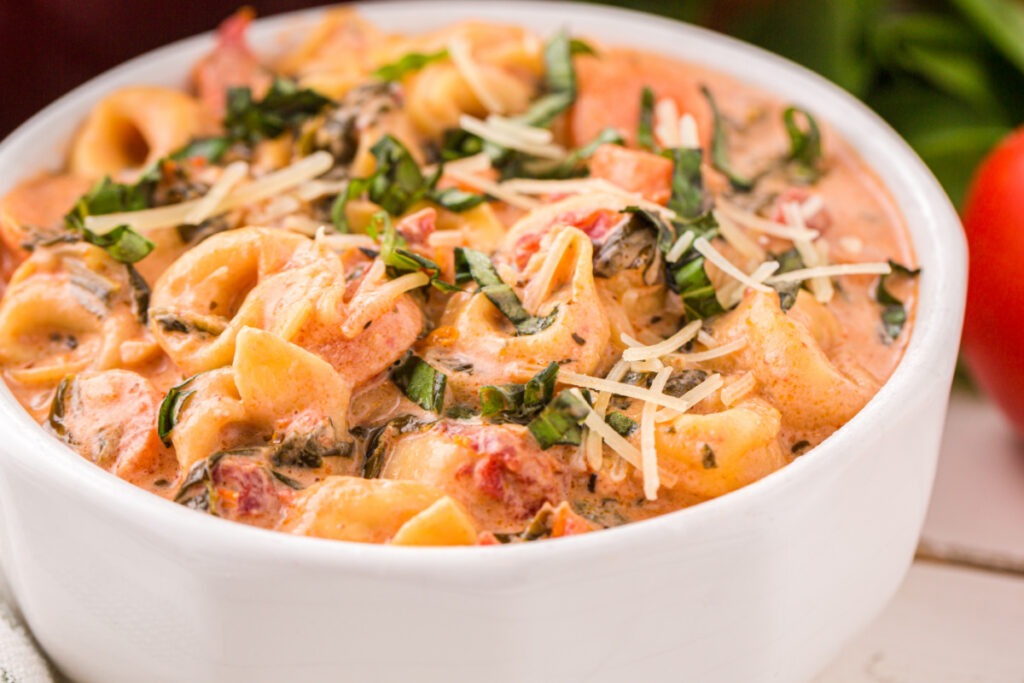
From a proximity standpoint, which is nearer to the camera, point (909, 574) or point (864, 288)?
point (864, 288)

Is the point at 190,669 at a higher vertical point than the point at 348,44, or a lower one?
lower

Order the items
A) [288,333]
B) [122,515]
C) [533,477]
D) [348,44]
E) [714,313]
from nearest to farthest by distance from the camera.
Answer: [122,515] < [533,477] < [288,333] < [714,313] < [348,44]

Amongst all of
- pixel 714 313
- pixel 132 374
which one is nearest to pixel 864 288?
pixel 714 313

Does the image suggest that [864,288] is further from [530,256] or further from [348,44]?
[348,44]

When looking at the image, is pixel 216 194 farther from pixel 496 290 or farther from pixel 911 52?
pixel 911 52

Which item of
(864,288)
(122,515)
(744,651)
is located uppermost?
(122,515)

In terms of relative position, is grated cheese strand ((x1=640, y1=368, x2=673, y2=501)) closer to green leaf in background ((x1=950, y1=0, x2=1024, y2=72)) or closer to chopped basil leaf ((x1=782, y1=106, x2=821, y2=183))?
chopped basil leaf ((x1=782, y1=106, x2=821, y2=183))

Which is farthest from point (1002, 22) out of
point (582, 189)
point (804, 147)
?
point (582, 189)
